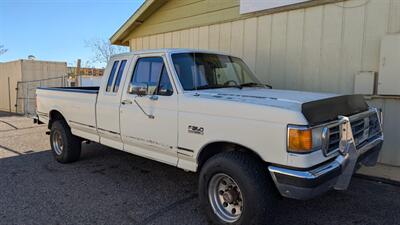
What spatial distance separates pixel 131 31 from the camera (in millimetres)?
10352

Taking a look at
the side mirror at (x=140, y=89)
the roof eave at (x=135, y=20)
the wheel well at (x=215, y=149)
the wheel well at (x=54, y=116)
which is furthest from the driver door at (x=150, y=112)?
the roof eave at (x=135, y=20)

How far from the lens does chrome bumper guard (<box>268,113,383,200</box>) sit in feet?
9.52

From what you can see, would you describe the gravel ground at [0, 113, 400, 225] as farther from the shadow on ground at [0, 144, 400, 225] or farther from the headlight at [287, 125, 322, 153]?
the headlight at [287, 125, 322, 153]

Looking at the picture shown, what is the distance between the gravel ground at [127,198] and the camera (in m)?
3.96

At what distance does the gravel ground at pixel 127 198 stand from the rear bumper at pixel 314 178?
0.93 m

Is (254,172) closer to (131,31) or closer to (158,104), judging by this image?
(158,104)

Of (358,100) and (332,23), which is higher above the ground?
(332,23)

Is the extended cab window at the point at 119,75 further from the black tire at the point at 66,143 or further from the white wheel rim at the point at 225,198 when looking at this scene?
the white wheel rim at the point at 225,198

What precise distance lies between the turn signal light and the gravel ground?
1.31 m

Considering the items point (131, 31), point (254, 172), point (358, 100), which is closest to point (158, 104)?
point (254, 172)

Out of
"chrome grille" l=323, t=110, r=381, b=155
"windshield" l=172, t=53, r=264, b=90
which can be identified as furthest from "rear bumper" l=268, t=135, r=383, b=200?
"windshield" l=172, t=53, r=264, b=90

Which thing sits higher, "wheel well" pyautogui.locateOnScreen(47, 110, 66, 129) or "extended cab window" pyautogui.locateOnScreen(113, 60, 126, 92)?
"extended cab window" pyautogui.locateOnScreen(113, 60, 126, 92)

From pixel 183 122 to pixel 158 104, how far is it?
536mm

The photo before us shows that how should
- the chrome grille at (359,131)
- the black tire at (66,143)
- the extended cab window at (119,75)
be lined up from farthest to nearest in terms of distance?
the black tire at (66,143) < the extended cab window at (119,75) < the chrome grille at (359,131)
